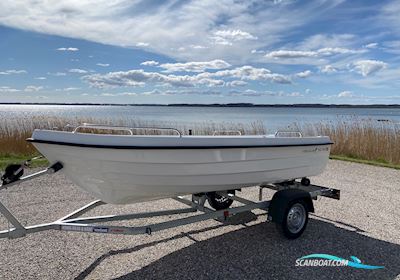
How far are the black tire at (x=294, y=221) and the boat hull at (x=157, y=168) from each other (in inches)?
20.4

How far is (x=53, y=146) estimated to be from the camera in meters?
3.13

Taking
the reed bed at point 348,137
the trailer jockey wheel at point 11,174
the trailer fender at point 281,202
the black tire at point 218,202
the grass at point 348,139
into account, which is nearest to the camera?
the trailer jockey wheel at point 11,174

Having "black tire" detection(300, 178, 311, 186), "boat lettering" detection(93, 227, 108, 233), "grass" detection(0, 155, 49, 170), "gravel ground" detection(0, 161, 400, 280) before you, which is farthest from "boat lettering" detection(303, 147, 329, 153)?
"grass" detection(0, 155, 49, 170)

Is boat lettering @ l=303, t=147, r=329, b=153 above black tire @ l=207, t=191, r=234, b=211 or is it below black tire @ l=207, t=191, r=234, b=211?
above

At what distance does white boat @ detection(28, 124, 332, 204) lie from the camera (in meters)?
3.00

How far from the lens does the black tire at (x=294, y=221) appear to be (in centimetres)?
386

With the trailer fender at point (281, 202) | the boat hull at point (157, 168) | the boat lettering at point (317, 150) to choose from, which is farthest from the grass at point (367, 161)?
the boat hull at point (157, 168)

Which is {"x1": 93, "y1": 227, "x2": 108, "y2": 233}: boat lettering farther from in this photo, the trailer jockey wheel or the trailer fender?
the trailer fender

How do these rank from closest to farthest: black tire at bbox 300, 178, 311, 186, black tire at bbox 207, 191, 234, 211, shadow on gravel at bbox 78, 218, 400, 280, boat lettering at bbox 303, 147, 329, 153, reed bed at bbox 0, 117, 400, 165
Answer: shadow on gravel at bbox 78, 218, 400, 280, boat lettering at bbox 303, 147, 329, 153, black tire at bbox 300, 178, 311, 186, black tire at bbox 207, 191, 234, 211, reed bed at bbox 0, 117, 400, 165

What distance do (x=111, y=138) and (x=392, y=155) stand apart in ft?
29.9

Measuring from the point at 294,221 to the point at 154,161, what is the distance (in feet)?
6.48

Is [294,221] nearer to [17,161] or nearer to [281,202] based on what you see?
[281,202]

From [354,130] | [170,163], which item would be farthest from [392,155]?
[170,163]

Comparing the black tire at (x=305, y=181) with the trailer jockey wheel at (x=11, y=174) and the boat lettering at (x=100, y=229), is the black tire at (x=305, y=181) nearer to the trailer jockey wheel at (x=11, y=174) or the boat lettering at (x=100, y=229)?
the boat lettering at (x=100, y=229)
